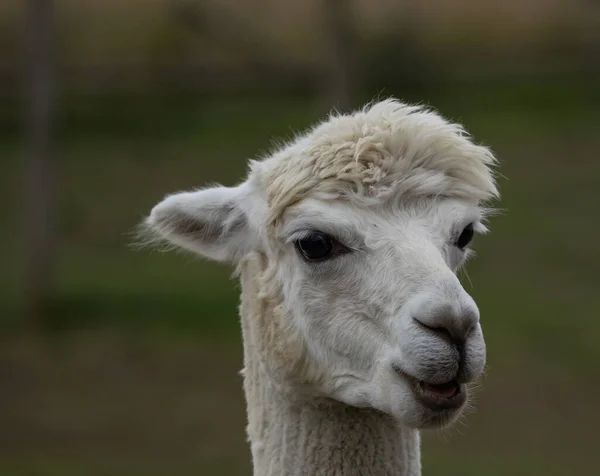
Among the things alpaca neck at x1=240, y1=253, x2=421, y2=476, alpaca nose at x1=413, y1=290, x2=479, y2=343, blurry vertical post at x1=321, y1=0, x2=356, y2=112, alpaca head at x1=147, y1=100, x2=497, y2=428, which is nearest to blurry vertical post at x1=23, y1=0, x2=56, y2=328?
blurry vertical post at x1=321, y1=0, x2=356, y2=112

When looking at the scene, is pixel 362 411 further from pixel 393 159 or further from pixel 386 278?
pixel 393 159

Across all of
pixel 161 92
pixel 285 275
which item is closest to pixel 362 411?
pixel 285 275

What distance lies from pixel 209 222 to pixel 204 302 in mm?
9467

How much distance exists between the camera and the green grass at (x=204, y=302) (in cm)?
1047

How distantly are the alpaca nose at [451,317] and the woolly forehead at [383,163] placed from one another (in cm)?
55

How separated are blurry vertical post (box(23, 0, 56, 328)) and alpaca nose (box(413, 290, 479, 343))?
1077cm

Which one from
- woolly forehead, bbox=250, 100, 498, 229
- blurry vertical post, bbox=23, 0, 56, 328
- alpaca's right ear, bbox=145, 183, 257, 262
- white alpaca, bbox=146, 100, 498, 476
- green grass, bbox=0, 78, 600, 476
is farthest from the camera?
blurry vertical post, bbox=23, 0, 56, 328

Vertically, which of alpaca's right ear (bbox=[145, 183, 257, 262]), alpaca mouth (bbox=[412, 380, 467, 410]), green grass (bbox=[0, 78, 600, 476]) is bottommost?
alpaca mouth (bbox=[412, 380, 467, 410])

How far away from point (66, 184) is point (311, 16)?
6332 mm

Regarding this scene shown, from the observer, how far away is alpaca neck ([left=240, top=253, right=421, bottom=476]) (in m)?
4.18

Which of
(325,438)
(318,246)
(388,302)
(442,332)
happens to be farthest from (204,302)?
(442,332)

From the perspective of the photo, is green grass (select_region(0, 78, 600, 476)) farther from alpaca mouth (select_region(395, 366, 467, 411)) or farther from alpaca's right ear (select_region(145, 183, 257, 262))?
alpaca mouth (select_region(395, 366, 467, 411))

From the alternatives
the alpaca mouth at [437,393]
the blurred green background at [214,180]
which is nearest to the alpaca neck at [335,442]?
the alpaca mouth at [437,393]

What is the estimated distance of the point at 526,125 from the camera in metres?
20.5
